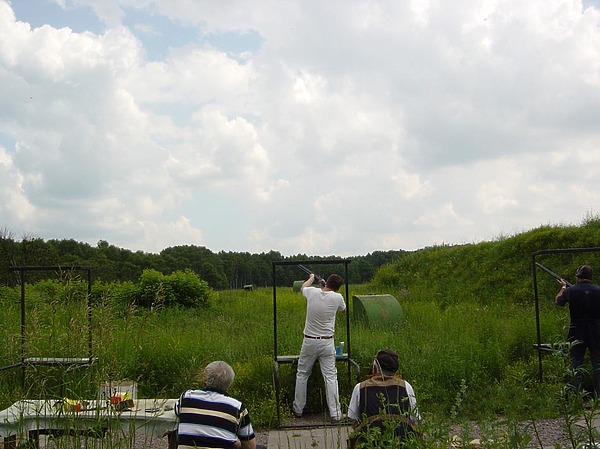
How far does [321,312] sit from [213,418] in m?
4.05

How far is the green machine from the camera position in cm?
1478

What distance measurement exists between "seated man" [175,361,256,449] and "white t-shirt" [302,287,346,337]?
12.6 feet

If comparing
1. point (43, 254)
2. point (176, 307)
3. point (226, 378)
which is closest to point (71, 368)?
point (226, 378)

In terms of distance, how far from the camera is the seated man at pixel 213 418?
4.75 m

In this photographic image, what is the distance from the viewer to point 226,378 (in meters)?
4.96

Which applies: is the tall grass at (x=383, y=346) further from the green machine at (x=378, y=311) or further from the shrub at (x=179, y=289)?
the shrub at (x=179, y=289)

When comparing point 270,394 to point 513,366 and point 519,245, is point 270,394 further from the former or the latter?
point 519,245

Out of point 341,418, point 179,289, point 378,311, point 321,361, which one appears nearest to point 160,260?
point 179,289

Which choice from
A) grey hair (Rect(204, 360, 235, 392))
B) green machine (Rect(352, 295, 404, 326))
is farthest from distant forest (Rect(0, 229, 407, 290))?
grey hair (Rect(204, 360, 235, 392))

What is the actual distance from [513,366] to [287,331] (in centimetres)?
380

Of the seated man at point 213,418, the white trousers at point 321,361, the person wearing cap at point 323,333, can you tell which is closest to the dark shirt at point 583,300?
the person wearing cap at point 323,333

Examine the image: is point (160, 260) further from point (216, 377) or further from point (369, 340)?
point (216, 377)

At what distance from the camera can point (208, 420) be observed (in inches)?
188

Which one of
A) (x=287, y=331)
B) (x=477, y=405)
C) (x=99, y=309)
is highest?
(x=99, y=309)
